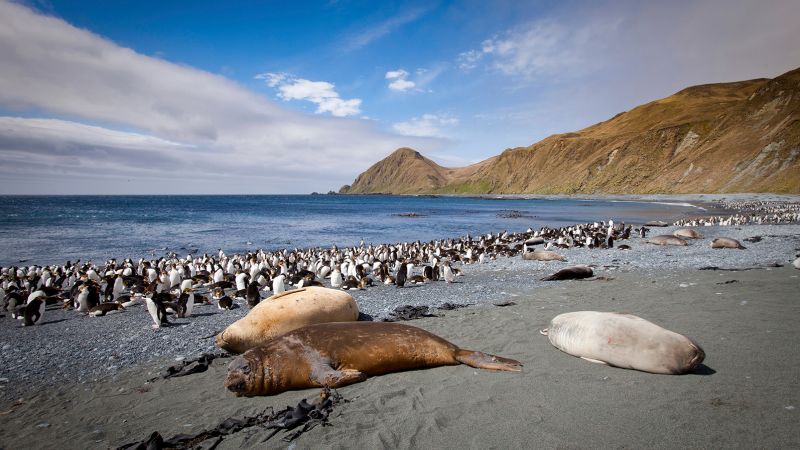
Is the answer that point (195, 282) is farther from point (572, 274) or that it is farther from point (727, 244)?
point (727, 244)

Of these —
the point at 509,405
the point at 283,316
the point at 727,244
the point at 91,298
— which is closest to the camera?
the point at 509,405

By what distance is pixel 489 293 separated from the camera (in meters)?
11.6

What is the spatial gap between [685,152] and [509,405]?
11645 centimetres

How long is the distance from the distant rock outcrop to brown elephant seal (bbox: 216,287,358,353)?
81043mm

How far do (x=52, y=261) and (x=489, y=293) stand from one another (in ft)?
91.0

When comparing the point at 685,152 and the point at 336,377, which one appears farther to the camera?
the point at 685,152

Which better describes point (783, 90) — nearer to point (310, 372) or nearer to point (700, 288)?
point (700, 288)

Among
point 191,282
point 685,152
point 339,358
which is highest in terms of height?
point 685,152

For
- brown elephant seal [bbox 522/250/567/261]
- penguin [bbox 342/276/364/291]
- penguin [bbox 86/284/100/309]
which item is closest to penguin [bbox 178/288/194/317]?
penguin [bbox 86/284/100/309]

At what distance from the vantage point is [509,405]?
4785 millimetres

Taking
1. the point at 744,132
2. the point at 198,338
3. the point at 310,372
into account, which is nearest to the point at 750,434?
the point at 310,372

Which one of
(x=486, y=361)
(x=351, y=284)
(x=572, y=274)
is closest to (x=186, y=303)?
(x=351, y=284)

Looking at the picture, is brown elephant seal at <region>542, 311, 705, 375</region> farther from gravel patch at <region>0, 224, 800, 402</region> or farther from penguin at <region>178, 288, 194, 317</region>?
penguin at <region>178, 288, 194, 317</region>

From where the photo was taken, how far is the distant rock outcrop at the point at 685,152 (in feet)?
229
